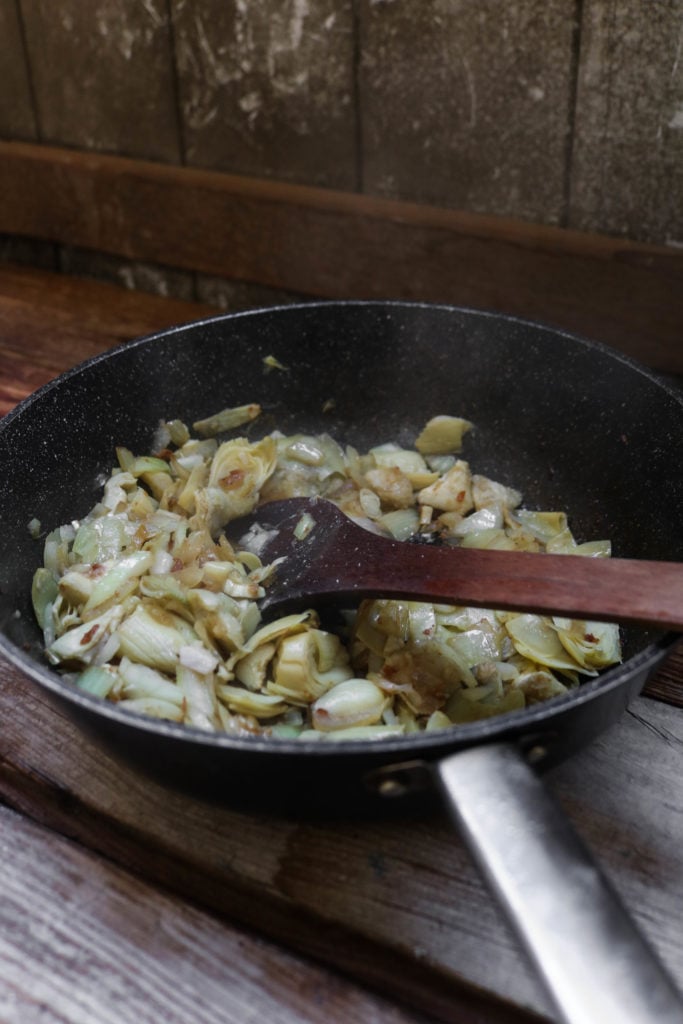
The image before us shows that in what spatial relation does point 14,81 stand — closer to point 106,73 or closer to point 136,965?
point 106,73

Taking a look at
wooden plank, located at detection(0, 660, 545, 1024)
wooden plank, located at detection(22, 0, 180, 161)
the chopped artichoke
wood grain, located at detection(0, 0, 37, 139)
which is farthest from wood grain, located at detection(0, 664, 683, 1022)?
wood grain, located at detection(0, 0, 37, 139)

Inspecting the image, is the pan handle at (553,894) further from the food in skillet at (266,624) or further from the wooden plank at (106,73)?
the wooden plank at (106,73)

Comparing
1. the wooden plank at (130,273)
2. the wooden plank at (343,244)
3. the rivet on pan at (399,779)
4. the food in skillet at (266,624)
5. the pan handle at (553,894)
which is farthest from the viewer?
the wooden plank at (130,273)

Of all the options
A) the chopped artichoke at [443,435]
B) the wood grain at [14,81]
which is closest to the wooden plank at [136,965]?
the chopped artichoke at [443,435]

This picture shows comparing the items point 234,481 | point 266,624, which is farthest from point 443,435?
point 266,624

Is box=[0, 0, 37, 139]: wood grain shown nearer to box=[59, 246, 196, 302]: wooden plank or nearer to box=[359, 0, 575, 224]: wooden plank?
box=[59, 246, 196, 302]: wooden plank

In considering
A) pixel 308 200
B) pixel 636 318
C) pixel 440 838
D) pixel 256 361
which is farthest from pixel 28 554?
pixel 636 318
